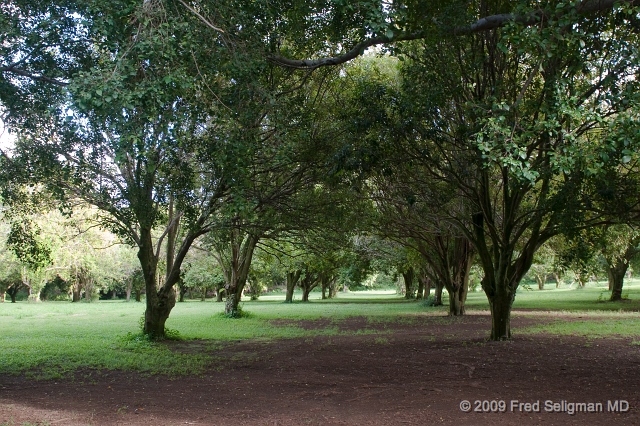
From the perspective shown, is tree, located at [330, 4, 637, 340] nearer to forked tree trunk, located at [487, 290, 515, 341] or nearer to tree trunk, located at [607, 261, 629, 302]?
forked tree trunk, located at [487, 290, 515, 341]

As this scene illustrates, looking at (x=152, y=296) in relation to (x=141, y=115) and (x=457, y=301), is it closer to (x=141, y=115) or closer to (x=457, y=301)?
(x=141, y=115)

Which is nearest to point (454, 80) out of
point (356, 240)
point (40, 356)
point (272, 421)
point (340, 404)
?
point (340, 404)

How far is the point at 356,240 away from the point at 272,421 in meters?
19.8

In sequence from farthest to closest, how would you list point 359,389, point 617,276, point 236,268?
point 617,276 → point 236,268 → point 359,389

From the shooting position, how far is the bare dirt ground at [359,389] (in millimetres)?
6633

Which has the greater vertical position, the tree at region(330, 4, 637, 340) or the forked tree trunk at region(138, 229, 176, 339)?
the tree at region(330, 4, 637, 340)

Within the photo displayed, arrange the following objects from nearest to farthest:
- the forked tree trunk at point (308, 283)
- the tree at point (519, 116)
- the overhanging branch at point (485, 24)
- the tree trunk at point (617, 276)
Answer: the tree at point (519, 116) < the overhanging branch at point (485, 24) < the tree trunk at point (617, 276) < the forked tree trunk at point (308, 283)

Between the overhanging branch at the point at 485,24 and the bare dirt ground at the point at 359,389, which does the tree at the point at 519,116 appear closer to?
the overhanging branch at the point at 485,24

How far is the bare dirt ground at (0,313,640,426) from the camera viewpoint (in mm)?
6633

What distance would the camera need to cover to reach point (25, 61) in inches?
352

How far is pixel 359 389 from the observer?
8.47 meters

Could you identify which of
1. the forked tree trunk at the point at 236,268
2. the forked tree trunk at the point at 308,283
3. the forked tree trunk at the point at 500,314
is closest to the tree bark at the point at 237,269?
the forked tree trunk at the point at 236,268

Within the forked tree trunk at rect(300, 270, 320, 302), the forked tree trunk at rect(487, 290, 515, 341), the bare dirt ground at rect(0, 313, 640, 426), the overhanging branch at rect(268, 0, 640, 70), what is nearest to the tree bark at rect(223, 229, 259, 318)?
the bare dirt ground at rect(0, 313, 640, 426)

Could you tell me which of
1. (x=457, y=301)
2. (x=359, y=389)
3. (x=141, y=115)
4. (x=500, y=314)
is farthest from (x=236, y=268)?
(x=141, y=115)
